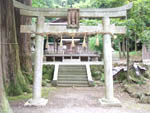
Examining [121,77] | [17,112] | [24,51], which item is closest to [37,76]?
[17,112]

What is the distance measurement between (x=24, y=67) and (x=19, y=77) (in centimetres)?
146

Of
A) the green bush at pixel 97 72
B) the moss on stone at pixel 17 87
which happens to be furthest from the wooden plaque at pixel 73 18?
the green bush at pixel 97 72

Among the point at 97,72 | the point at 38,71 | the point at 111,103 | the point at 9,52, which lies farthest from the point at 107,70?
the point at 97,72

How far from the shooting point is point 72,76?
9812mm

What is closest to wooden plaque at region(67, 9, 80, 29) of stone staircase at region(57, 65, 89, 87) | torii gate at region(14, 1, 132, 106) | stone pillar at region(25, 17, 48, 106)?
torii gate at region(14, 1, 132, 106)

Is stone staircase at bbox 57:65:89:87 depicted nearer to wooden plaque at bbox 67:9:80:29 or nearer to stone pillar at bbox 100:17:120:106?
stone pillar at bbox 100:17:120:106

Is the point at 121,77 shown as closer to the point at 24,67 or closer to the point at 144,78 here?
the point at 144,78

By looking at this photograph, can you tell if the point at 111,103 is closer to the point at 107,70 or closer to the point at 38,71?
the point at 107,70

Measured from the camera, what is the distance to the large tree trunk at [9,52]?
593 cm

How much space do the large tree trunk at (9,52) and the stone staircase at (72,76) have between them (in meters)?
3.18

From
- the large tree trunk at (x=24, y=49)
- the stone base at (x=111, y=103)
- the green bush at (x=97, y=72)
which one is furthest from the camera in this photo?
the green bush at (x=97, y=72)

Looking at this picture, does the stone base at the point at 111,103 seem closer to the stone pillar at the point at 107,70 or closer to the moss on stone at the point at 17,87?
the stone pillar at the point at 107,70

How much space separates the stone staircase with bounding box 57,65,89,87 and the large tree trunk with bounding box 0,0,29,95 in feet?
10.4

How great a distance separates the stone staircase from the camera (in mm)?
9148
